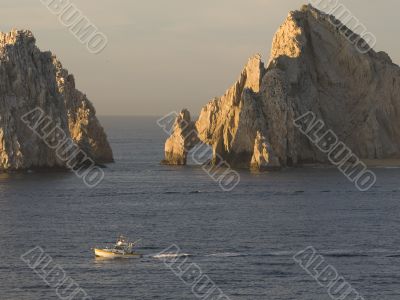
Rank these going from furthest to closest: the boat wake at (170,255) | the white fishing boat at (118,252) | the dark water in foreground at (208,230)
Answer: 1. the boat wake at (170,255)
2. the white fishing boat at (118,252)
3. the dark water in foreground at (208,230)

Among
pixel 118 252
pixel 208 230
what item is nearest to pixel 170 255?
pixel 118 252

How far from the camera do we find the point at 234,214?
14400cm

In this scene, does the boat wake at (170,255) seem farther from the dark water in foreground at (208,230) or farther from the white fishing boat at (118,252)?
the white fishing boat at (118,252)

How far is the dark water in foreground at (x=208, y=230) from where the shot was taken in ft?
322

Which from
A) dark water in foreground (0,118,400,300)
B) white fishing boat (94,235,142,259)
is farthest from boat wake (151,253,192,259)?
white fishing boat (94,235,142,259)

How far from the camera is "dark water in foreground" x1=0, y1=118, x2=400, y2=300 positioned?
322 feet

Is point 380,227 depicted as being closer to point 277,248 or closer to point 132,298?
point 277,248

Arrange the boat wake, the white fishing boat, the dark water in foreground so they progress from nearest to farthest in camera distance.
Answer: the dark water in foreground
the white fishing boat
the boat wake

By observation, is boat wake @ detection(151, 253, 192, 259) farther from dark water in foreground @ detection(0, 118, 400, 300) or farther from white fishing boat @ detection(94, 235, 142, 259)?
white fishing boat @ detection(94, 235, 142, 259)

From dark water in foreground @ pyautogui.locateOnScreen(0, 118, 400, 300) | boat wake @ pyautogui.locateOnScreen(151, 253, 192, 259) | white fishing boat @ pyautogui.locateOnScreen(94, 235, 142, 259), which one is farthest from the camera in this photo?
boat wake @ pyautogui.locateOnScreen(151, 253, 192, 259)

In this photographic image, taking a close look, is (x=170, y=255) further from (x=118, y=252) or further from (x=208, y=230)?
(x=208, y=230)

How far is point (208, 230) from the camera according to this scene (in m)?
128

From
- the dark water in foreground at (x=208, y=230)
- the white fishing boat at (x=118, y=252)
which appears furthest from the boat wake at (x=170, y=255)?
the white fishing boat at (x=118, y=252)

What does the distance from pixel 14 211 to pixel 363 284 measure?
60.2 meters
